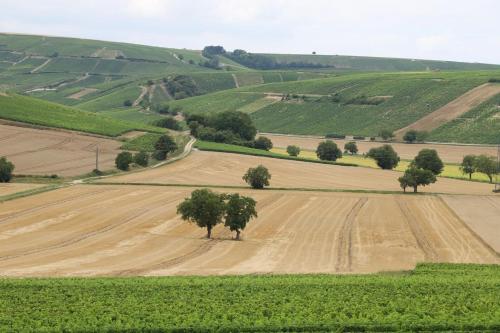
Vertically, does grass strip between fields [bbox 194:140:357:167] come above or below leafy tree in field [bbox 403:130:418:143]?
below

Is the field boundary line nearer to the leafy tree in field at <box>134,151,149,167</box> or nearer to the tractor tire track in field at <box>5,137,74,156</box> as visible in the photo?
the leafy tree in field at <box>134,151,149,167</box>

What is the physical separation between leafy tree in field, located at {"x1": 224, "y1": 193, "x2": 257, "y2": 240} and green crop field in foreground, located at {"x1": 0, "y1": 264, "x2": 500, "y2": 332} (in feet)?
→ 79.2

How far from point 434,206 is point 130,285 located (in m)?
56.7

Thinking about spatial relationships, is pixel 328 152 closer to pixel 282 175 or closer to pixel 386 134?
pixel 282 175

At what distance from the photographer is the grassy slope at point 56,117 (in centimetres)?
14788

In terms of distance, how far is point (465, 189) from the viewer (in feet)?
356

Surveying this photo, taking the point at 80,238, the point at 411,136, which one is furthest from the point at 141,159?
the point at 411,136

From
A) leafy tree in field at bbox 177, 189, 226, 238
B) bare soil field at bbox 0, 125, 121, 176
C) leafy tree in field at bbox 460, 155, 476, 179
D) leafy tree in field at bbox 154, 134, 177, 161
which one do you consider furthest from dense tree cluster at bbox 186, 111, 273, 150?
leafy tree in field at bbox 177, 189, 226, 238

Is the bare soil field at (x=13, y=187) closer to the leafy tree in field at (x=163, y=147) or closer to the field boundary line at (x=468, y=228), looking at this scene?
the leafy tree in field at (x=163, y=147)

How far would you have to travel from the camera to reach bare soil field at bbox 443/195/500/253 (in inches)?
2808

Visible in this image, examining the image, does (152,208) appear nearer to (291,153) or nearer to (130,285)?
(130,285)

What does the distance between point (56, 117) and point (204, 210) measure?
95054 millimetres

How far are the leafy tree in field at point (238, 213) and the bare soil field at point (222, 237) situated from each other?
1488 millimetres

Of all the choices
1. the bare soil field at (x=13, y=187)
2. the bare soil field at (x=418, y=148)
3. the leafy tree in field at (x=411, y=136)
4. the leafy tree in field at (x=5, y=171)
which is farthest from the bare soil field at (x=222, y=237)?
the leafy tree in field at (x=411, y=136)
